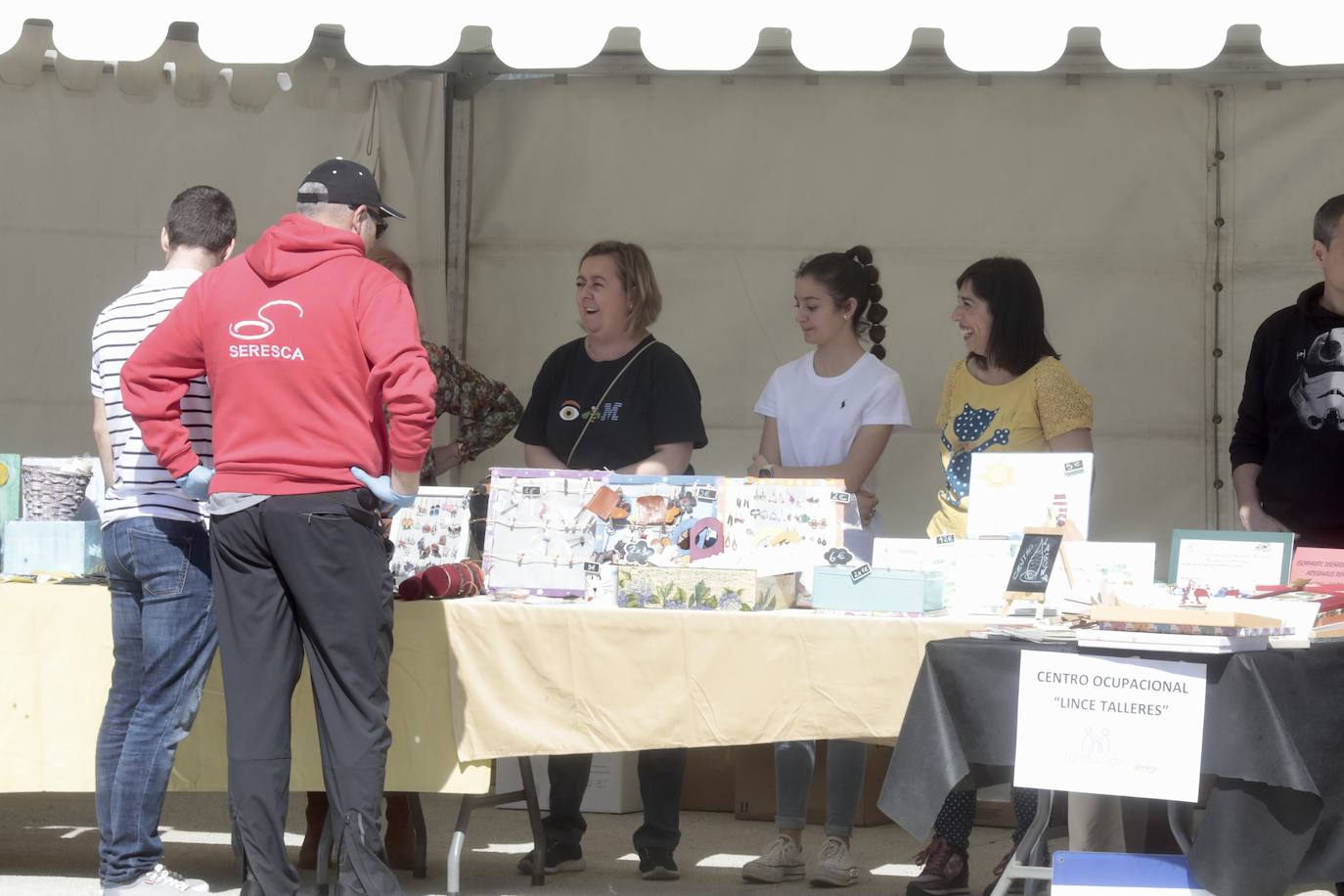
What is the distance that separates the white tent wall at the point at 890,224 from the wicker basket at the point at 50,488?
5.80 ft

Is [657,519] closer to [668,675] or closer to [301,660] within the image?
[668,675]

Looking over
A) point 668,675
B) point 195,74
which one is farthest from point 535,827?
point 195,74

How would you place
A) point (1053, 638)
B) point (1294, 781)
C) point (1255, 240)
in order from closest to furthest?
point (1294, 781)
point (1053, 638)
point (1255, 240)

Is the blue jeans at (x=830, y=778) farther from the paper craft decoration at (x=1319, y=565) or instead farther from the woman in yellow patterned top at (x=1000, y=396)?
the paper craft decoration at (x=1319, y=565)

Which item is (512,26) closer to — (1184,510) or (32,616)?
(32,616)

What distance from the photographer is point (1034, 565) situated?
318cm

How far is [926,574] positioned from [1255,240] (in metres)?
2.37

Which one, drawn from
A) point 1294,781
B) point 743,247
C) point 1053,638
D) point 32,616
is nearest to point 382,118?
point 743,247

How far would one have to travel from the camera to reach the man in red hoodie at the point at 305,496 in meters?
3.12

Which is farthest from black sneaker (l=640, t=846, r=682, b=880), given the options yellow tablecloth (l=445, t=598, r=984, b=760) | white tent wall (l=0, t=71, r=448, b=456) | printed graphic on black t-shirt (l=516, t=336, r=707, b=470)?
white tent wall (l=0, t=71, r=448, b=456)

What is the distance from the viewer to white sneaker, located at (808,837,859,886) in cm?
378

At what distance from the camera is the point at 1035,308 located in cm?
393

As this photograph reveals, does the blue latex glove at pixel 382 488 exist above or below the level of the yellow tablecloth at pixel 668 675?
above

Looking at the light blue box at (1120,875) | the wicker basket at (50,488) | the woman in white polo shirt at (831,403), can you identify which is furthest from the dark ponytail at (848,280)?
the wicker basket at (50,488)
